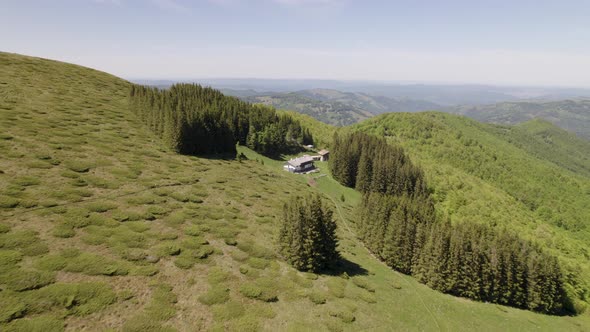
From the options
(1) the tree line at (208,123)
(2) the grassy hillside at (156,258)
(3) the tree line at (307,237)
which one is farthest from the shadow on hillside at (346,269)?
(1) the tree line at (208,123)

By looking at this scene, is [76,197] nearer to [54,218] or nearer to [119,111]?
[54,218]

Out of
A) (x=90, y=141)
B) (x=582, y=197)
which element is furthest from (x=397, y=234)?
(x=582, y=197)

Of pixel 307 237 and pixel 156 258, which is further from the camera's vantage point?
pixel 307 237

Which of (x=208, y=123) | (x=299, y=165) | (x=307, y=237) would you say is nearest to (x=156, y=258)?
(x=307, y=237)

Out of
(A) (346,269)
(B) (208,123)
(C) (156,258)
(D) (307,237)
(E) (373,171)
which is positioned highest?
(B) (208,123)

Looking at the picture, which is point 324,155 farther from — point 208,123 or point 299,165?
point 208,123

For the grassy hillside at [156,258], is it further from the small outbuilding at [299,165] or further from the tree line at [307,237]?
the small outbuilding at [299,165]
